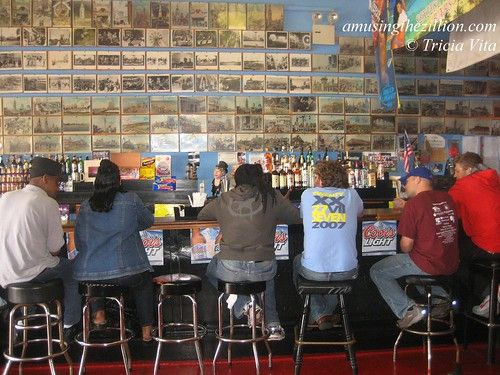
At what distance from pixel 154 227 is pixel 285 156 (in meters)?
3.86

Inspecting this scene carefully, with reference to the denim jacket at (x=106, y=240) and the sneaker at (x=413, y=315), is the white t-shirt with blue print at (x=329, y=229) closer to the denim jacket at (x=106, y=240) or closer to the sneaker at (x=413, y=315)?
the sneaker at (x=413, y=315)

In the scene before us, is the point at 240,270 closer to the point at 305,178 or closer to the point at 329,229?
the point at 329,229

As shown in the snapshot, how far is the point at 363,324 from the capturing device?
15.5 ft

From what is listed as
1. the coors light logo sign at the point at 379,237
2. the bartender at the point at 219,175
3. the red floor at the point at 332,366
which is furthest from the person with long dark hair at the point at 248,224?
the bartender at the point at 219,175

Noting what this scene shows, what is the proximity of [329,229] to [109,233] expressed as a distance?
1.49 metres

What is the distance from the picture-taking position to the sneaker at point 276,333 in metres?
4.18

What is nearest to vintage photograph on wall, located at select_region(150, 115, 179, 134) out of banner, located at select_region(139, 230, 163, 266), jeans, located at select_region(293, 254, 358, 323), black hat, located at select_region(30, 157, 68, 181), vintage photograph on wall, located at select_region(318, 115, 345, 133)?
vintage photograph on wall, located at select_region(318, 115, 345, 133)

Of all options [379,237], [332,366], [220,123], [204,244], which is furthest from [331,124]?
[332,366]

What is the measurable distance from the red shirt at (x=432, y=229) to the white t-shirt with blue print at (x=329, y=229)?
413 millimetres

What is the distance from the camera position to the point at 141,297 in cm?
415

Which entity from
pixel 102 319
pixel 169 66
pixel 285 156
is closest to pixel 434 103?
pixel 285 156

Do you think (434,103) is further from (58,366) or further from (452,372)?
(58,366)

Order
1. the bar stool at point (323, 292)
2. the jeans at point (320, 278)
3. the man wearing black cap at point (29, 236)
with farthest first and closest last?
the jeans at point (320, 278)
the bar stool at point (323, 292)
the man wearing black cap at point (29, 236)

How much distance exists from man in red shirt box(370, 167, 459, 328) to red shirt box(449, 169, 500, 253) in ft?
1.62
